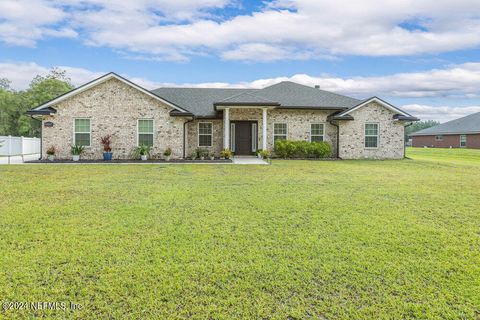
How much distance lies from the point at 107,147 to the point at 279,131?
10.1 meters

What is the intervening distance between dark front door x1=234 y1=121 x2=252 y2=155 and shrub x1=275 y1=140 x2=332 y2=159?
205cm

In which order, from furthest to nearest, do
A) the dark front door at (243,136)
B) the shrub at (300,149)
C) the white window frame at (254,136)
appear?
the dark front door at (243,136)
the white window frame at (254,136)
the shrub at (300,149)

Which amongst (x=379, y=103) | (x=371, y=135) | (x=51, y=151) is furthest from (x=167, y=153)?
(x=379, y=103)

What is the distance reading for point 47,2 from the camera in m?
13.2

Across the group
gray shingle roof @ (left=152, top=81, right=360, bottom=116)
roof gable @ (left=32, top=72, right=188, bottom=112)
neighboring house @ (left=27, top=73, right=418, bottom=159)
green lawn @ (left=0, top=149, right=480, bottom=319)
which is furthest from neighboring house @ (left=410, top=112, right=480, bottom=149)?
green lawn @ (left=0, top=149, right=480, bottom=319)

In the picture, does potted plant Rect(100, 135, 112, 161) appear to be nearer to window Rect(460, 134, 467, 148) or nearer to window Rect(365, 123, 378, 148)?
window Rect(365, 123, 378, 148)

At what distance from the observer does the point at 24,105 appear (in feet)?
133

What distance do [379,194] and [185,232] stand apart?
206 inches

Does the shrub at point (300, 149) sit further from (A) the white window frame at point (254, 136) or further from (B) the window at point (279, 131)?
(A) the white window frame at point (254, 136)

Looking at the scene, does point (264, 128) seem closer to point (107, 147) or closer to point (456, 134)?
point (107, 147)

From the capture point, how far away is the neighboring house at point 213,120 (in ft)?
56.6

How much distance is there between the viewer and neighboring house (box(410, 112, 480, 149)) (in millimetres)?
41125

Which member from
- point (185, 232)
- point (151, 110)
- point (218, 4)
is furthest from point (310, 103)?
point (185, 232)

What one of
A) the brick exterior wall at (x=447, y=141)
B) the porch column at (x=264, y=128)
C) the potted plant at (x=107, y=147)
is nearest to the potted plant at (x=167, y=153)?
the potted plant at (x=107, y=147)
